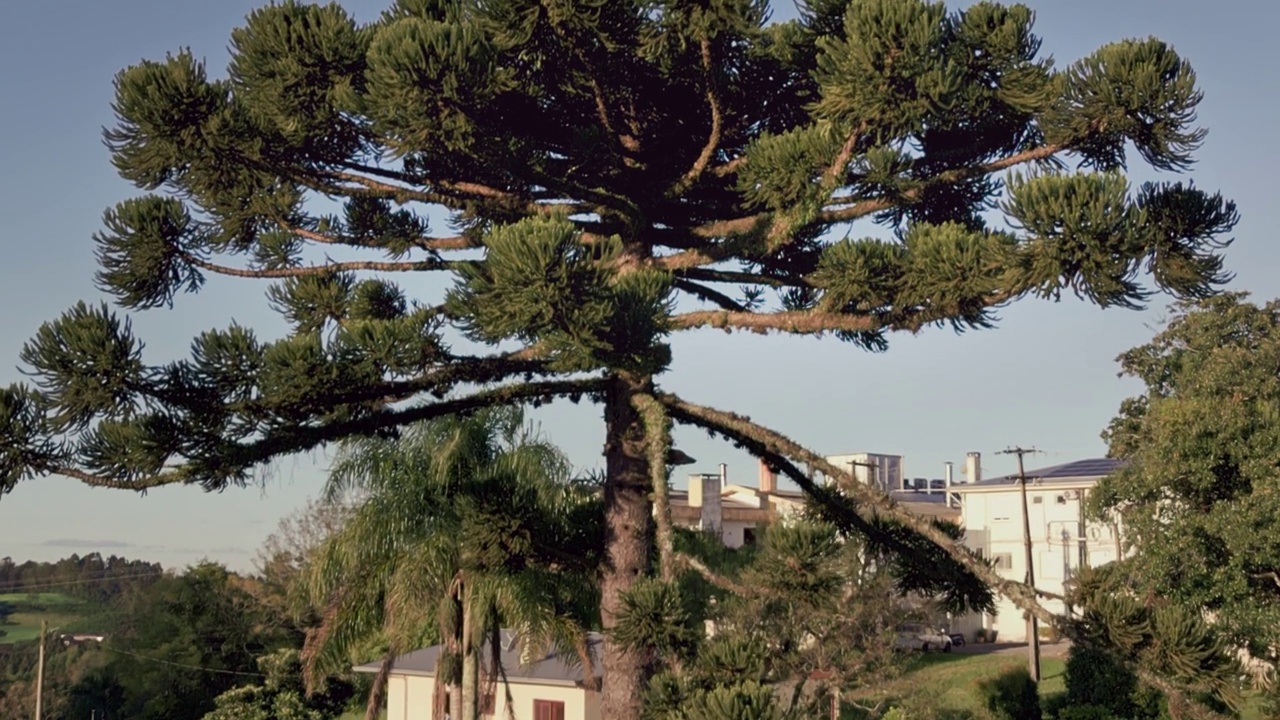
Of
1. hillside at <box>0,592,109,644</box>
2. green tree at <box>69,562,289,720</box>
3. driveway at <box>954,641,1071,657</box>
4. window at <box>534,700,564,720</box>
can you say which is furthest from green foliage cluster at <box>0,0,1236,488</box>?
hillside at <box>0,592,109,644</box>

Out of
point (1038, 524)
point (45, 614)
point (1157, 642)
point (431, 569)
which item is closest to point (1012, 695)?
point (431, 569)

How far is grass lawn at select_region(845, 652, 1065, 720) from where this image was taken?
2666 cm

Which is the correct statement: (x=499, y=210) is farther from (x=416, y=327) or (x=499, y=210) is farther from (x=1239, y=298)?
(x=1239, y=298)

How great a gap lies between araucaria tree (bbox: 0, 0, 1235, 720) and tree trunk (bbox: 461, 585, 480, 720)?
11.3 metres

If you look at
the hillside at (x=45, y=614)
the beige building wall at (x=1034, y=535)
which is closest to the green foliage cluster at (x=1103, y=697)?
the beige building wall at (x=1034, y=535)

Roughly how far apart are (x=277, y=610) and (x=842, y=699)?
3016cm

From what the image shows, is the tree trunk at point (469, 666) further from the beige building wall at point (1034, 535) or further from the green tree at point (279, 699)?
the beige building wall at point (1034, 535)

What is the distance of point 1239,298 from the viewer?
127 ft

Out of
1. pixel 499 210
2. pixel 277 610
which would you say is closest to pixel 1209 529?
pixel 499 210

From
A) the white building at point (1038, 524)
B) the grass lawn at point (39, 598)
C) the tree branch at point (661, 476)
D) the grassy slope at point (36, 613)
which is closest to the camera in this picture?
the tree branch at point (661, 476)

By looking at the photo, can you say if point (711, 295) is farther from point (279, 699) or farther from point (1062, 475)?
point (1062, 475)

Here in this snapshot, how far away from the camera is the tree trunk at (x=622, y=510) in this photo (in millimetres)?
7516

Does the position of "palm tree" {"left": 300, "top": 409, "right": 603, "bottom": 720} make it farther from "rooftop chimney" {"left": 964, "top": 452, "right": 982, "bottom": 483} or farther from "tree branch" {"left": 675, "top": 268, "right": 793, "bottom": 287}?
"rooftop chimney" {"left": 964, "top": 452, "right": 982, "bottom": 483}

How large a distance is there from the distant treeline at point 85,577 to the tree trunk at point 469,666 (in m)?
60.3
